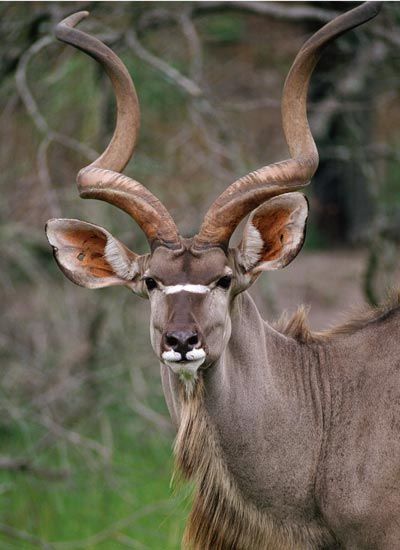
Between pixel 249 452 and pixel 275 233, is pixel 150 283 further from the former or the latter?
pixel 249 452

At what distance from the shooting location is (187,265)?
4047 mm

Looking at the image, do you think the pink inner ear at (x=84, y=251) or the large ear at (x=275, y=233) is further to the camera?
the pink inner ear at (x=84, y=251)

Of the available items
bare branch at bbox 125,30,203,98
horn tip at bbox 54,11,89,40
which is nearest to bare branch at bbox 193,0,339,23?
bare branch at bbox 125,30,203,98

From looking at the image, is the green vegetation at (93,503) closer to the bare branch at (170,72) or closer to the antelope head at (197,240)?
the bare branch at (170,72)

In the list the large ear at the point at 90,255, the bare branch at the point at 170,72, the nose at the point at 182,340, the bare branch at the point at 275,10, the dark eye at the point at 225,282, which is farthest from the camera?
the bare branch at the point at 275,10

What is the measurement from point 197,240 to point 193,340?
472 millimetres

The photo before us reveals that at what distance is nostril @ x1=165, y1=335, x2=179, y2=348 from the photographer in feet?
12.4

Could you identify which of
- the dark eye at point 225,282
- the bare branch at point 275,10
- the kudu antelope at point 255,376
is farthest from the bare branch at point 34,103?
the dark eye at point 225,282

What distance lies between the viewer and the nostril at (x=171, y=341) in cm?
377

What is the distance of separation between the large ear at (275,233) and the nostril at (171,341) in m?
0.56

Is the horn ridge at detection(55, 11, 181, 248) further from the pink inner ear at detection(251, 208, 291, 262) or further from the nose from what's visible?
the nose

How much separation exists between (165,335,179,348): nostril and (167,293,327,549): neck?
1.18ft

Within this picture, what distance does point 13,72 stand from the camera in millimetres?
6754

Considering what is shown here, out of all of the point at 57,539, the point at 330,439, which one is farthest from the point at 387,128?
the point at 330,439
